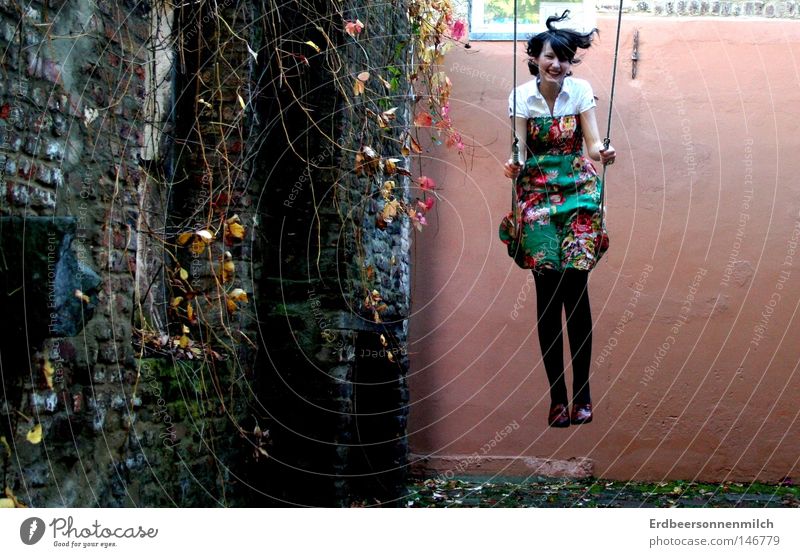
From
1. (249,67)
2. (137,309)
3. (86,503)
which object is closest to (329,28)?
(249,67)

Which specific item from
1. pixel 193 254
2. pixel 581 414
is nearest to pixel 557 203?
pixel 581 414

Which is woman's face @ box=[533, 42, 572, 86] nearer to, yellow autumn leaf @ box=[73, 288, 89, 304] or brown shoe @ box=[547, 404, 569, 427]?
brown shoe @ box=[547, 404, 569, 427]

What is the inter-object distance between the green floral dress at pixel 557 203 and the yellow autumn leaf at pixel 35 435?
4.44 feet

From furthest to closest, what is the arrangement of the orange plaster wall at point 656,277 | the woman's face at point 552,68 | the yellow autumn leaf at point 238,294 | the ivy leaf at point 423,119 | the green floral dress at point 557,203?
1. the orange plaster wall at point 656,277
2. the ivy leaf at point 423,119
3. the yellow autumn leaf at point 238,294
4. the woman's face at point 552,68
5. the green floral dress at point 557,203

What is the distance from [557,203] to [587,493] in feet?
5.85

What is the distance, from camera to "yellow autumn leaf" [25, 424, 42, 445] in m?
2.46

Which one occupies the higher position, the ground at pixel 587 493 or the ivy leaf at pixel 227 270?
the ivy leaf at pixel 227 270

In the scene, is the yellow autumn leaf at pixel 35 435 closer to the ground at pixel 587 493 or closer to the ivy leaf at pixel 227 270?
the ivy leaf at pixel 227 270

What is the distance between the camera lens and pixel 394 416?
4383mm

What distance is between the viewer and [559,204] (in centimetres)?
304

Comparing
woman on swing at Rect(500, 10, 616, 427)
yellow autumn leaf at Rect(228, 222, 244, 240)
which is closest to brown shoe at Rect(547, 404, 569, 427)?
woman on swing at Rect(500, 10, 616, 427)

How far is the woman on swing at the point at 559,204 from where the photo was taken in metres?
3.04

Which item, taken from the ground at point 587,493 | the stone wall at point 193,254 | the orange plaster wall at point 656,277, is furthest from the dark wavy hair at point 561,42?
the ground at point 587,493

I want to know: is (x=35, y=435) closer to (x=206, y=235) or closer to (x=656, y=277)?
(x=206, y=235)
